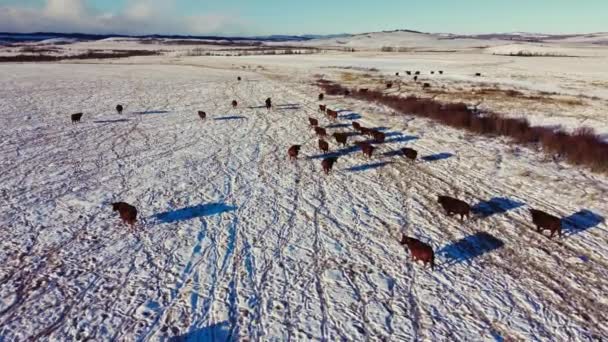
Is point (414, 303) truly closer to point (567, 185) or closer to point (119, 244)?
point (119, 244)

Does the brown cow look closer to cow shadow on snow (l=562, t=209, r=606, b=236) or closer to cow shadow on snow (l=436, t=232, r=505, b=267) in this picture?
cow shadow on snow (l=436, t=232, r=505, b=267)

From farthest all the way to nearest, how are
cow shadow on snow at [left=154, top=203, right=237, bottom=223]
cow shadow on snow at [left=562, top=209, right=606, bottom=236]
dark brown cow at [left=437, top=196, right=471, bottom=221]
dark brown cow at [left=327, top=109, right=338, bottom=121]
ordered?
dark brown cow at [left=327, top=109, right=338, bottom=121] → cow shadow on snow at [left=154, top=203, right=237, bottom=223] → dark brown cow at [left=437, top=196, right=471, bottom=221] → cow shadow on snow at [left=562, top=209, right=606, bottom=236]

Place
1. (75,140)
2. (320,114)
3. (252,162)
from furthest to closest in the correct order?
(320,114) → (75,140) → (252,162)

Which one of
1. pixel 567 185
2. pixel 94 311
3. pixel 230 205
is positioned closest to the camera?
pixel 94 311

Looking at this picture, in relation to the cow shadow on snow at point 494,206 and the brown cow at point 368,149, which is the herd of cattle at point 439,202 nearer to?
the brown cow at point 368,149

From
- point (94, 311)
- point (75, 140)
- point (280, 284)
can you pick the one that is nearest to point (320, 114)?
point (75, 140)

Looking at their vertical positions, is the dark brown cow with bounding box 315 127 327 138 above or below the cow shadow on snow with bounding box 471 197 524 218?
above

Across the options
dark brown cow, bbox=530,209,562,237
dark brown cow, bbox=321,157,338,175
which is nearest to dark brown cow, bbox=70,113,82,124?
dark brown cow, bbox=321,157,338,175
